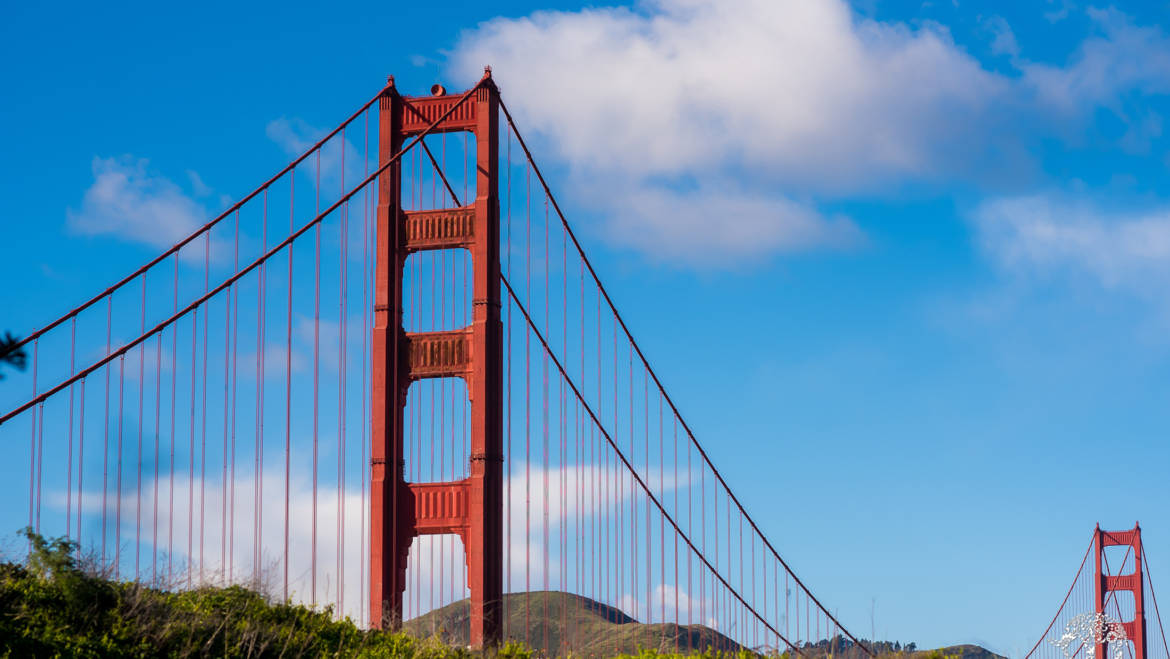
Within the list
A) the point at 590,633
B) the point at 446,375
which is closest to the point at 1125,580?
the point at 590,633

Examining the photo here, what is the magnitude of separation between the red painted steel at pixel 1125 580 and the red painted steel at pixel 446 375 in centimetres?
6279

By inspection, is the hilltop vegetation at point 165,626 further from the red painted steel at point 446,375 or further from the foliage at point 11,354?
the foliage at point 11,354

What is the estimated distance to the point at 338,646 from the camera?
23.1m

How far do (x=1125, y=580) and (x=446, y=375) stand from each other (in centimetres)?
6544

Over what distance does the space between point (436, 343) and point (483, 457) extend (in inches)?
106

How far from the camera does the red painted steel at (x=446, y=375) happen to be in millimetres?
27156

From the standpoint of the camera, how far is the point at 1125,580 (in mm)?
81812

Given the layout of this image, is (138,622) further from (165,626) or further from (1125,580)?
(1125,580)

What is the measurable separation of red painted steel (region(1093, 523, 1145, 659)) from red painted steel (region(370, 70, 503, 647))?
62788 mm

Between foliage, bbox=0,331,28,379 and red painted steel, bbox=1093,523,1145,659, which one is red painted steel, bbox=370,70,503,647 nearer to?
foliage, bbox=0,331,28,379

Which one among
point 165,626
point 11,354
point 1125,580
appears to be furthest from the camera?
point 1125,580

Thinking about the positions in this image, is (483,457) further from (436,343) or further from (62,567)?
(62,567)

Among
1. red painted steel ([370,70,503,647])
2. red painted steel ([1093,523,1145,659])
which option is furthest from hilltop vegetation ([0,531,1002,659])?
red painted steel ([1093,523,1145,659])

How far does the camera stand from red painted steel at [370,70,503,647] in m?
27.2
